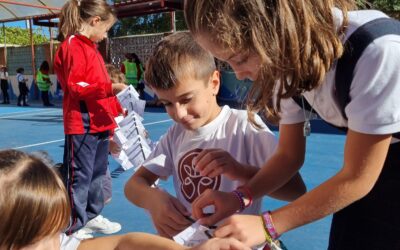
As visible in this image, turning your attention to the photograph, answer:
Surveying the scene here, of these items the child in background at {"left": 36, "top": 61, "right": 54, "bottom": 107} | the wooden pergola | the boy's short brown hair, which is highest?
the wooden pergola

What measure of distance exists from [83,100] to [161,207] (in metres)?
1.90

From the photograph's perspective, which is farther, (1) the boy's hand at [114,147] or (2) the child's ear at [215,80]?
(1) the boy's hand at [114,147]

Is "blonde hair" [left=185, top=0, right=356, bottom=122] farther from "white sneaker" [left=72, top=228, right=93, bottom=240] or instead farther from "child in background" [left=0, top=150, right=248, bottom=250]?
"white sneaker" [left=72, top=228, right=93, bottom=240]

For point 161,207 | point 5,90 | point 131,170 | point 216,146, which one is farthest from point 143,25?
point 161,207

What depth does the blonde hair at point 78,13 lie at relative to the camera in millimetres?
3096

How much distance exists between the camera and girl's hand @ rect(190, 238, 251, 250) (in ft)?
3.30

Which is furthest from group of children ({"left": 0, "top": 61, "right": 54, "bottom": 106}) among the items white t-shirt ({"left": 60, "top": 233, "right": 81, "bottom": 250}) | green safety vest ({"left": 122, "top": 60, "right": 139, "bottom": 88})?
white t-shirt ({"left": 60, "top": 233, "right": 81, "bottom": 250})

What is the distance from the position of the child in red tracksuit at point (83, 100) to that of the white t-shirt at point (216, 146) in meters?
1.54

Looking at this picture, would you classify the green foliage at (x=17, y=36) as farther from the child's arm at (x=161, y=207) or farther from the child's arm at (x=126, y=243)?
the child's arm at (x=126, y=243)

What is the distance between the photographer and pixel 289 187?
150cm

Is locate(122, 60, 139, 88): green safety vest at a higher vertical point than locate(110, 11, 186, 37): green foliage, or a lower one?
lower

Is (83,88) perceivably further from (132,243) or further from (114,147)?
(132,243)

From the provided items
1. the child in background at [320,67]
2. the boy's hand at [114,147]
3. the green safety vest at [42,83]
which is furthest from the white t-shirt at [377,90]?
the green safety vest at [42,83]

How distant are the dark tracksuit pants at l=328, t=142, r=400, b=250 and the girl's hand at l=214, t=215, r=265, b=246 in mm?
368
